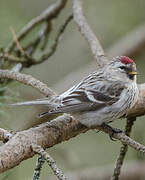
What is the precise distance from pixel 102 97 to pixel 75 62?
7.49ft

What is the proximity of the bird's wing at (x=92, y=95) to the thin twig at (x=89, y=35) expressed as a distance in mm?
238

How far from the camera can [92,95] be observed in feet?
9.62

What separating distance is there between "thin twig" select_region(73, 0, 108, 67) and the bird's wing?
0.24 metres

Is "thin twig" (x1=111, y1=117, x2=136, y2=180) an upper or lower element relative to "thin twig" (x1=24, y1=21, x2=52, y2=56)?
lower

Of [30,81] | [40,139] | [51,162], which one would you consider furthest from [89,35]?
[51,162]

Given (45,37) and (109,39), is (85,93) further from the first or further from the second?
(109,39)

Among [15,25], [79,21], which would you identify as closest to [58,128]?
[79,21]

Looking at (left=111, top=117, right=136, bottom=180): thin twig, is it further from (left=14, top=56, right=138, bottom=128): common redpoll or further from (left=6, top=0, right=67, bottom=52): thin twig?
(left=6, top=0, right=67, bottom=52): thin twig

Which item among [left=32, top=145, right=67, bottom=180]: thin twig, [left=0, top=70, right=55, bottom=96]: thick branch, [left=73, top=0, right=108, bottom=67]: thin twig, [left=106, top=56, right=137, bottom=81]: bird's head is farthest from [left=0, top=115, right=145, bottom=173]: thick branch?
[left=106, top=56, right=137, bottom=81]: bird's head

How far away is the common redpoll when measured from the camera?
8.75ft

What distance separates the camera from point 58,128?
2.19m

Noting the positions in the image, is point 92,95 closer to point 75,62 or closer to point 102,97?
point 102,97

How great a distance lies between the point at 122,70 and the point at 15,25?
1178 millimetres

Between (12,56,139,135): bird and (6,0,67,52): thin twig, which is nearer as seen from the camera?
(12,56,139,135): bird
